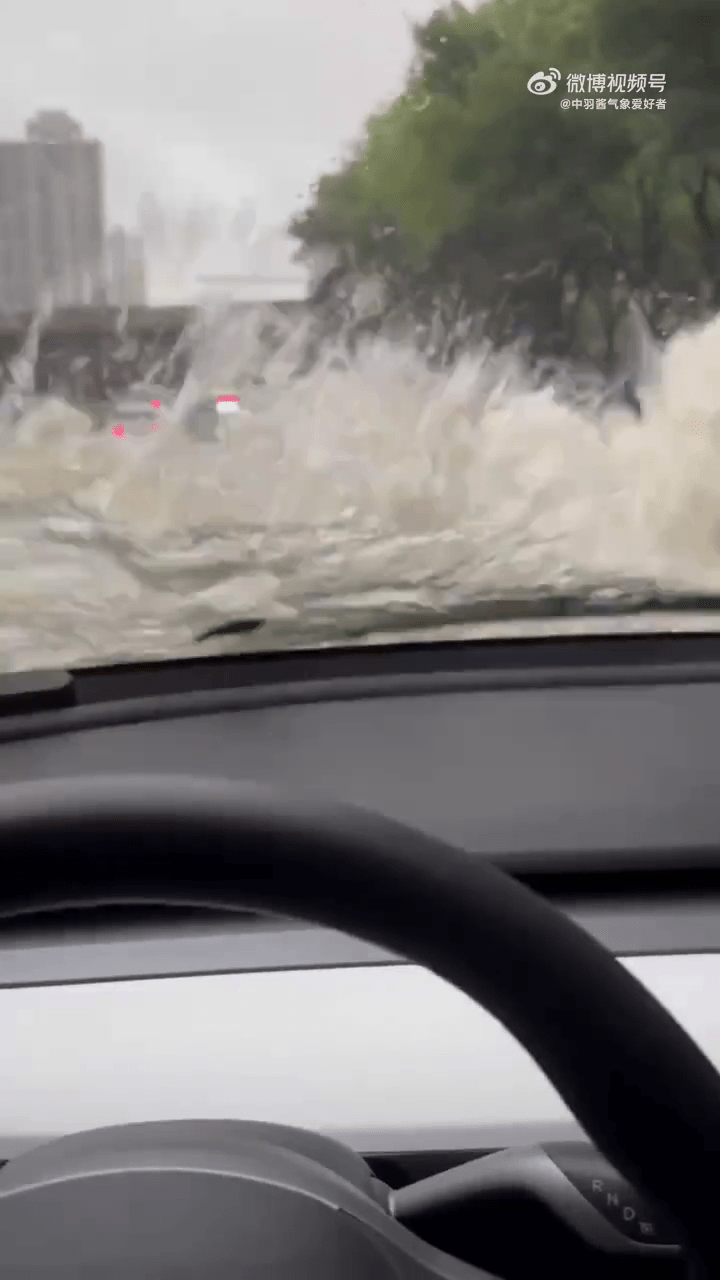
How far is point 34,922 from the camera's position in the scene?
5.24ft

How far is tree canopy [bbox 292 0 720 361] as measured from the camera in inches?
84.3

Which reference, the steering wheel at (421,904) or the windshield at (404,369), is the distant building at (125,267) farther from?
the steering wheel at (421,904)

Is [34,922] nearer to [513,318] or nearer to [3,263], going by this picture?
[3,263]

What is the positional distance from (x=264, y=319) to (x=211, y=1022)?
1.32m

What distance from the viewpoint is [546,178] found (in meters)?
2.23

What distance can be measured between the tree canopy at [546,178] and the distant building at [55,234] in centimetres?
38

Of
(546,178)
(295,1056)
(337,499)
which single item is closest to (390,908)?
(295,1056)

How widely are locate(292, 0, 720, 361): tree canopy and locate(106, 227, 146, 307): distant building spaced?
0.30 metres

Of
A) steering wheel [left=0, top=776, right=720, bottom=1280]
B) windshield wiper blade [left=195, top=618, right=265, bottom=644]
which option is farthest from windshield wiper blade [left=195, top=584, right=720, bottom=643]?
steering wheel [left=0, top=776, right=720, bottom=1280]

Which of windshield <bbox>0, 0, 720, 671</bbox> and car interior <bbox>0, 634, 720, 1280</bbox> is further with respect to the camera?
windshield <bbox>0, 0, 720, 671</bbox>

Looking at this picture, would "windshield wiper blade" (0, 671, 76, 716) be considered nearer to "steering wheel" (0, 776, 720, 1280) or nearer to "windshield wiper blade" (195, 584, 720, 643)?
"windshield wiper blade" (195, 584, 720, 643)

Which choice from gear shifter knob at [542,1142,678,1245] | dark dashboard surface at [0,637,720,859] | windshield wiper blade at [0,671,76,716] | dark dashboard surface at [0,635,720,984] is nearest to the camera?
gear shifter knob at [542,1142,678,1245]

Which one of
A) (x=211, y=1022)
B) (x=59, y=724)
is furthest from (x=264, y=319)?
(x=211, y=1022)

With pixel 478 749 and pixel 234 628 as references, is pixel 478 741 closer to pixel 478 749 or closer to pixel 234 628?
pixel 478 749
